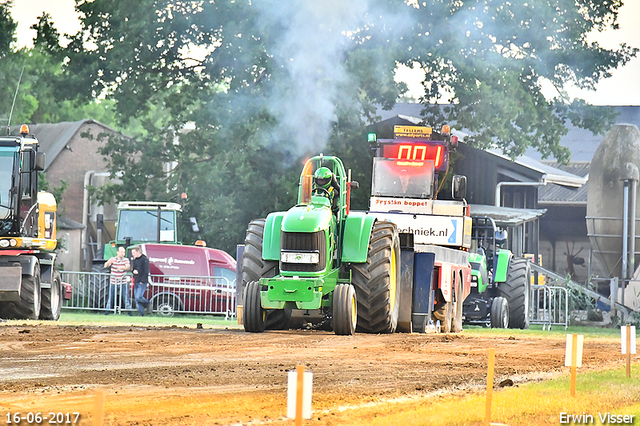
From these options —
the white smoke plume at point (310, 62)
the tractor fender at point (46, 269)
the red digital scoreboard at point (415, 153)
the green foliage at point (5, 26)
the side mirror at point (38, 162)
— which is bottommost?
the tractor fender at point (46, 269)

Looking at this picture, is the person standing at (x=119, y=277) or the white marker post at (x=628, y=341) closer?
the white marker post at (x=628, y=341)

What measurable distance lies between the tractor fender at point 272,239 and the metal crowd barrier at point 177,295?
35.7 ft

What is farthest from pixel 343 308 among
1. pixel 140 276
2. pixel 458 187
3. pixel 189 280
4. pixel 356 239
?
pixel 189 280

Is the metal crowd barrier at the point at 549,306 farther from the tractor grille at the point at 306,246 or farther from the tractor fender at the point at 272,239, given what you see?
the tractor grille at the point at 306,246

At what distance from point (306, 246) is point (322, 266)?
13.9 inches

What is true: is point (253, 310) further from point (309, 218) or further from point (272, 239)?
point (309, 218)

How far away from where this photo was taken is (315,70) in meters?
27.0

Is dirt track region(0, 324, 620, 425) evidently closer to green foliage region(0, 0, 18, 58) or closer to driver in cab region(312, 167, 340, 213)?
driver in cab region(312, 167, 340, 213)

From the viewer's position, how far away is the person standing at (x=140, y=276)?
26250 mm

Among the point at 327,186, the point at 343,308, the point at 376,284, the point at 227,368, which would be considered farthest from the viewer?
the point at 327,186

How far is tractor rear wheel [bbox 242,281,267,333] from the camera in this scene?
15023 millimetres

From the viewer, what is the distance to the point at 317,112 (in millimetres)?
27156

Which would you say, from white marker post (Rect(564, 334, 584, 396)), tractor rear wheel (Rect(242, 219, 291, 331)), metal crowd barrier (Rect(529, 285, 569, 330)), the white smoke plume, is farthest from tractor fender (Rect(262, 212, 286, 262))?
metal crowd barrier (Rect(529, 285, 569, 330))

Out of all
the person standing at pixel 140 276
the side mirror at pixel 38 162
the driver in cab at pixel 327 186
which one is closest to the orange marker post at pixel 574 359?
the driver in cab at pixel 327 186
